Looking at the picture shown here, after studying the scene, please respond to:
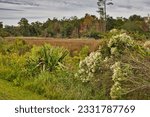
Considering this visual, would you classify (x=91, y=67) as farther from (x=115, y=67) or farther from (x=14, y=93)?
(x=14, y=93)

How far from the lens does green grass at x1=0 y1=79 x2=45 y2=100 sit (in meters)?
10.2

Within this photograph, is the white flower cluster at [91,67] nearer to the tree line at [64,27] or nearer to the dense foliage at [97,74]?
the dense foliage at [97,74]

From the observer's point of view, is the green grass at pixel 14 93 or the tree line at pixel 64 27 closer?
the green grass at pixel 14 93

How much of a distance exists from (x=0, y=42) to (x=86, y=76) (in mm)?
9731

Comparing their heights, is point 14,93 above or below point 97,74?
below

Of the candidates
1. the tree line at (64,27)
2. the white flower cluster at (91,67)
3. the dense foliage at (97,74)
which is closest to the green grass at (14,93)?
the dense foliage at (97,74)

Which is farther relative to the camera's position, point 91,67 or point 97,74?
point 97,74

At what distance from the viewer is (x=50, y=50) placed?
42.7ft

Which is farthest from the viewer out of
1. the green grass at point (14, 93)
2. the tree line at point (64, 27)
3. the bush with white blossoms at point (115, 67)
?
the tree line at point (64, 27)

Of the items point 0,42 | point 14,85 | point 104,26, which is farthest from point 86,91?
point 104,26

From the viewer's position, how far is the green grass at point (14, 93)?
33.5 ft

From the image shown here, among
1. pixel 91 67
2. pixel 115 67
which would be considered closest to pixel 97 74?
pixel 91 67

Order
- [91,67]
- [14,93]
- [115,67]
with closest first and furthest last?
[115,67] < [91,67] < [14,93]

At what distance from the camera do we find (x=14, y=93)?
35.2ft
